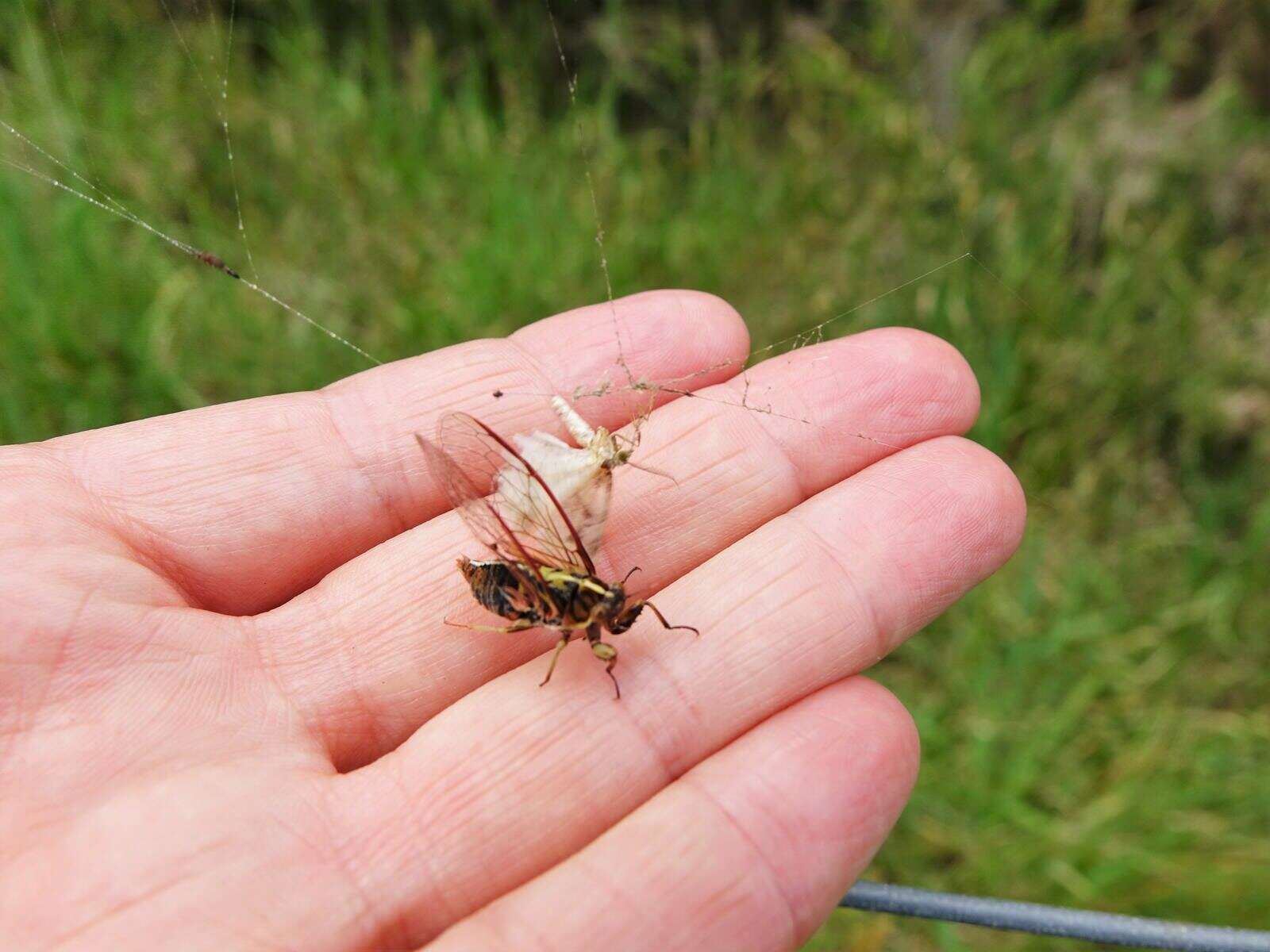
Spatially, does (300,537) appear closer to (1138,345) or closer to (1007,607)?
(1007,607)

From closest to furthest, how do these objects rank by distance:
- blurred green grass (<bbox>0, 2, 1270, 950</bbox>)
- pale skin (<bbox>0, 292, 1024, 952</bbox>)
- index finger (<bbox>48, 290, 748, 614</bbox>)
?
pale skin (<bbox>0, 292, 1024, 952</bbox>), index finger (<bbox>48, 290, 748, 614</bbox>), blurred green grass (<bbox>0, 2, 1270, 950</bbox>)

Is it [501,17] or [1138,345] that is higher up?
[501,17]

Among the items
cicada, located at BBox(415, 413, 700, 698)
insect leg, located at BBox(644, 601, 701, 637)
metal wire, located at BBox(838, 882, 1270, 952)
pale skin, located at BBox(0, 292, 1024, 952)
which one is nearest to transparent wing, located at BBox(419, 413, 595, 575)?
cicada, located at BBox(415, 413, 700, 698)

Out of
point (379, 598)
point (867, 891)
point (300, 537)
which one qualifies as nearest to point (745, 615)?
point (867, 891)

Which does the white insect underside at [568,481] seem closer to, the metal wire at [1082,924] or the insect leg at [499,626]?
the insect leg at [499,626]

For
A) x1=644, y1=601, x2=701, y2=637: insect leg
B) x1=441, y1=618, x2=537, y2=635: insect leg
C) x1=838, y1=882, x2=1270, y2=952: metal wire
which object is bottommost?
x1=838, y1=882, x2=1270, y2=952: metal wire

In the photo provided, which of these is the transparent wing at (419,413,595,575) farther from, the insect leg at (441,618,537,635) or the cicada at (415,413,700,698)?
the insect leg at (441,618,537,635)

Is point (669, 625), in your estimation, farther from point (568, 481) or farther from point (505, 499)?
point (505, 499)
